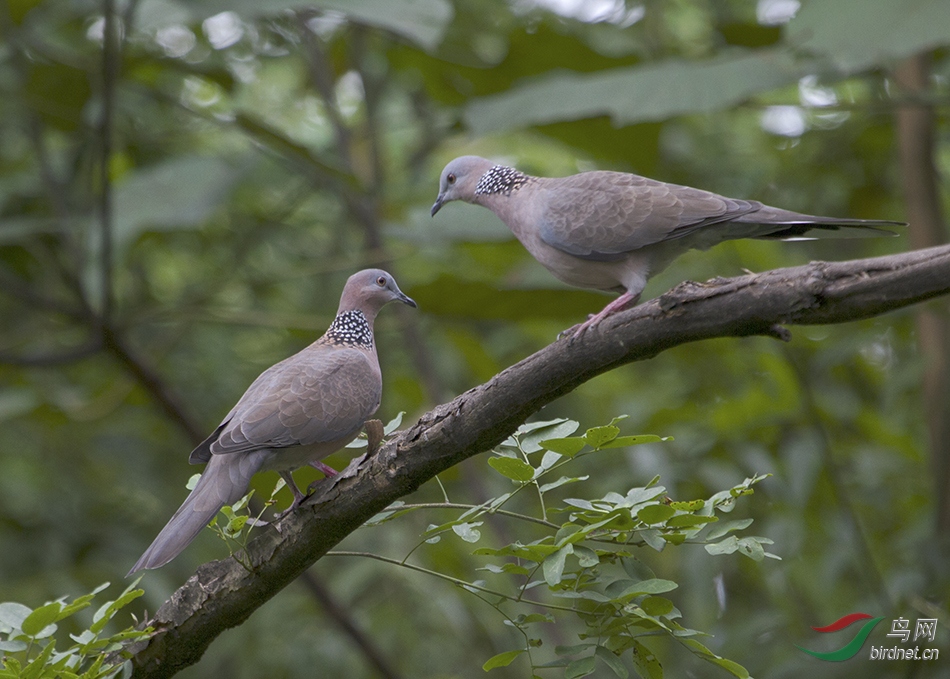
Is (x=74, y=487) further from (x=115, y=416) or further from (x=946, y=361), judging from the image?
(x=946, y=361)

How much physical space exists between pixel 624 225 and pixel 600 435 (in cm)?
97

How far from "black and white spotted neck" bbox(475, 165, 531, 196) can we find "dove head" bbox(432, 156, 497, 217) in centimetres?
3

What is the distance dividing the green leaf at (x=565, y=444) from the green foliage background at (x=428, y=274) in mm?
1795

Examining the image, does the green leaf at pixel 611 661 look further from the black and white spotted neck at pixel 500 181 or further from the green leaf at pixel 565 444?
the black and white spotted neck at pixel 500 181

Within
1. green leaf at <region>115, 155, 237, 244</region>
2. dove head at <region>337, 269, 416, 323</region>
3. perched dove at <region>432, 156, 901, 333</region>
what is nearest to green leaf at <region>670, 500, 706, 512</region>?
perched dove at <region>432, 156, 901, 333</region>

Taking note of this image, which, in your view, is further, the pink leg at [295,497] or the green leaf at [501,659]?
the pink leg at [295,497]

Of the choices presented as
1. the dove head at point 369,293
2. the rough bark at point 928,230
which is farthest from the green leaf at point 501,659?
the rough bark at point 928,230

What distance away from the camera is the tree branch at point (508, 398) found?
1.72 m

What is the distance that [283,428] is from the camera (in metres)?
2.32

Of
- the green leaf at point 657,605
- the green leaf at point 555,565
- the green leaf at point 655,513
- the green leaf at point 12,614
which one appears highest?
the green leaf at point 655,513

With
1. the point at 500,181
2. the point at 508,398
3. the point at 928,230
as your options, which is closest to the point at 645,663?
the point at 508,398

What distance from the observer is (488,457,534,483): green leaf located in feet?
5.70

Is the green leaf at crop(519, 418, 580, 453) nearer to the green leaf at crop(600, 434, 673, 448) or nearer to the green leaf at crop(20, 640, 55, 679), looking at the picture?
the green leaf at crop(600, 434, 673, 448)

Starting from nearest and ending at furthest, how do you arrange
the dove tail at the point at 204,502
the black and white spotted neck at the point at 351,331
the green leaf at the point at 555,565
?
1. the green leaf at the point at 555,565
2. the dove tail at the point at 204,502
3. the black and white spotted neck at the point at 351,331
